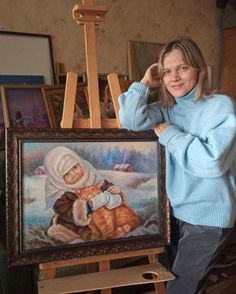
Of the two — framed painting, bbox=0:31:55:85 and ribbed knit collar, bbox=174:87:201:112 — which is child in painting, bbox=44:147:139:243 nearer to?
ribbed knit collar, bbox=174:87:201:112

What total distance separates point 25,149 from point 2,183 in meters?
0.66

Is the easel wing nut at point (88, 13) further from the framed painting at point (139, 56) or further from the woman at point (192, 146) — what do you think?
the framed painting at point (139, 56)

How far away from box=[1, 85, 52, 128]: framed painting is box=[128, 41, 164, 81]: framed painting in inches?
30.3

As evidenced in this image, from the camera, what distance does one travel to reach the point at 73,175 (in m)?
1.23

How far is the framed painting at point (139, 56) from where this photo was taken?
251cm

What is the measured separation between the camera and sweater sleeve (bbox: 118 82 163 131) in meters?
1.19

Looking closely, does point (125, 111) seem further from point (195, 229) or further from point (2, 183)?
point (2, 183)

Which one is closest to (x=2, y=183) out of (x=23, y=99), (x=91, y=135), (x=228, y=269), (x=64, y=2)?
(x=23, y=99)

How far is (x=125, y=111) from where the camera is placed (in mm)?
1209

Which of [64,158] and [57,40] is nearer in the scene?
[64,158]

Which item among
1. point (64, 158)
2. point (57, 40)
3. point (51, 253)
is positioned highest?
point (57, 40)

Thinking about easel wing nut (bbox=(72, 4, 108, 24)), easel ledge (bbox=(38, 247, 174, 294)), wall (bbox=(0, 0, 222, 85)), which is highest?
wall (bbox=(0, 0, 222, 85))

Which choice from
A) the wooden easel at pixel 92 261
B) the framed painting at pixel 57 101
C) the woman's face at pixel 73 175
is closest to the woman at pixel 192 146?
the wooden easel at pixel 92 261

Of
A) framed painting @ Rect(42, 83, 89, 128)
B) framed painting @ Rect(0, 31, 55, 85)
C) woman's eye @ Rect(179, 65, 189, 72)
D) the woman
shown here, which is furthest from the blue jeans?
framed painting @ Rect(0, 31, 55, 85)
